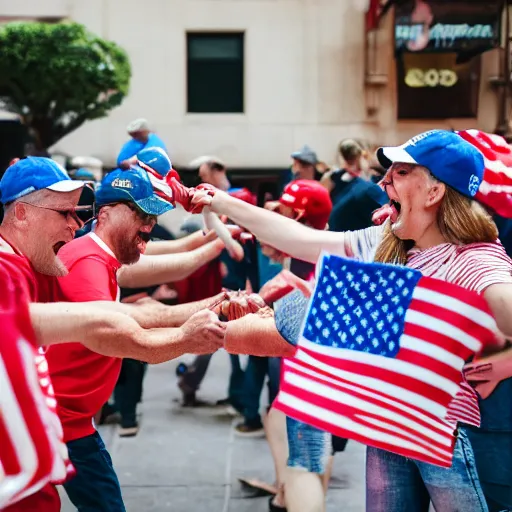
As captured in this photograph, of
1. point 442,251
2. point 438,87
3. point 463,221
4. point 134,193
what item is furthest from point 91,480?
point 438,87

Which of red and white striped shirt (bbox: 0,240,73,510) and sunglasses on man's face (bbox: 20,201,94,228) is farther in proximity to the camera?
sunglasses on man's face (bbox: 20,201,94,228)

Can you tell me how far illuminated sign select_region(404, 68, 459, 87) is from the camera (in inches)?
724

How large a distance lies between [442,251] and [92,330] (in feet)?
3.75

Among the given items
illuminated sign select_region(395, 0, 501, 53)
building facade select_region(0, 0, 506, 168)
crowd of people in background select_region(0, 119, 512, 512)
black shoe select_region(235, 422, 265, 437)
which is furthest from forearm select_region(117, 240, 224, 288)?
illuminated sign select_region(395, 0, 501, 53)

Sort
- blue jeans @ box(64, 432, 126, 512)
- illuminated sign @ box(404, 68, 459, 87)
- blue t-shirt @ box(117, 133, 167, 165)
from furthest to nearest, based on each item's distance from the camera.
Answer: illuminated sign @ box(404, 68, 459, 87)
blue t-shirt @ box(117, 133, 167, 165)
blue jeans @ box(64, 432, 126, 512)

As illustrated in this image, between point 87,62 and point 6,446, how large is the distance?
40.9 feet

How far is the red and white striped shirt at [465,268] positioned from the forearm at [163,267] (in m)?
1.73

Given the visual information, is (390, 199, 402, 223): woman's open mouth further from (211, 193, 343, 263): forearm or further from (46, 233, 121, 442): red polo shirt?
(46, 233, 121, 442): red polo shirt

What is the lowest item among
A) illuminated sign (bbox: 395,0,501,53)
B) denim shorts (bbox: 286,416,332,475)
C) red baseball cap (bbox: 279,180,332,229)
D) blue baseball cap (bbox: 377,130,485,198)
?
denim shorts (bbox: 286,416,332,475)

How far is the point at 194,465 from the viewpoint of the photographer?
638 cm

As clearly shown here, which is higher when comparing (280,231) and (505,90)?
(505,90)

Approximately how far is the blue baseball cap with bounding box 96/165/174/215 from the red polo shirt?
12.6 inches

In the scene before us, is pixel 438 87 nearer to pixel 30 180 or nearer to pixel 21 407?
pixel 30 180

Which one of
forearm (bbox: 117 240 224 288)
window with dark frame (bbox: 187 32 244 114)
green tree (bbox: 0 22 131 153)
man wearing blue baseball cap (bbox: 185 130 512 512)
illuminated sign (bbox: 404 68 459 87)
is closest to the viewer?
man wearing blue baseball cap (bbox: 185 130 512 512)
